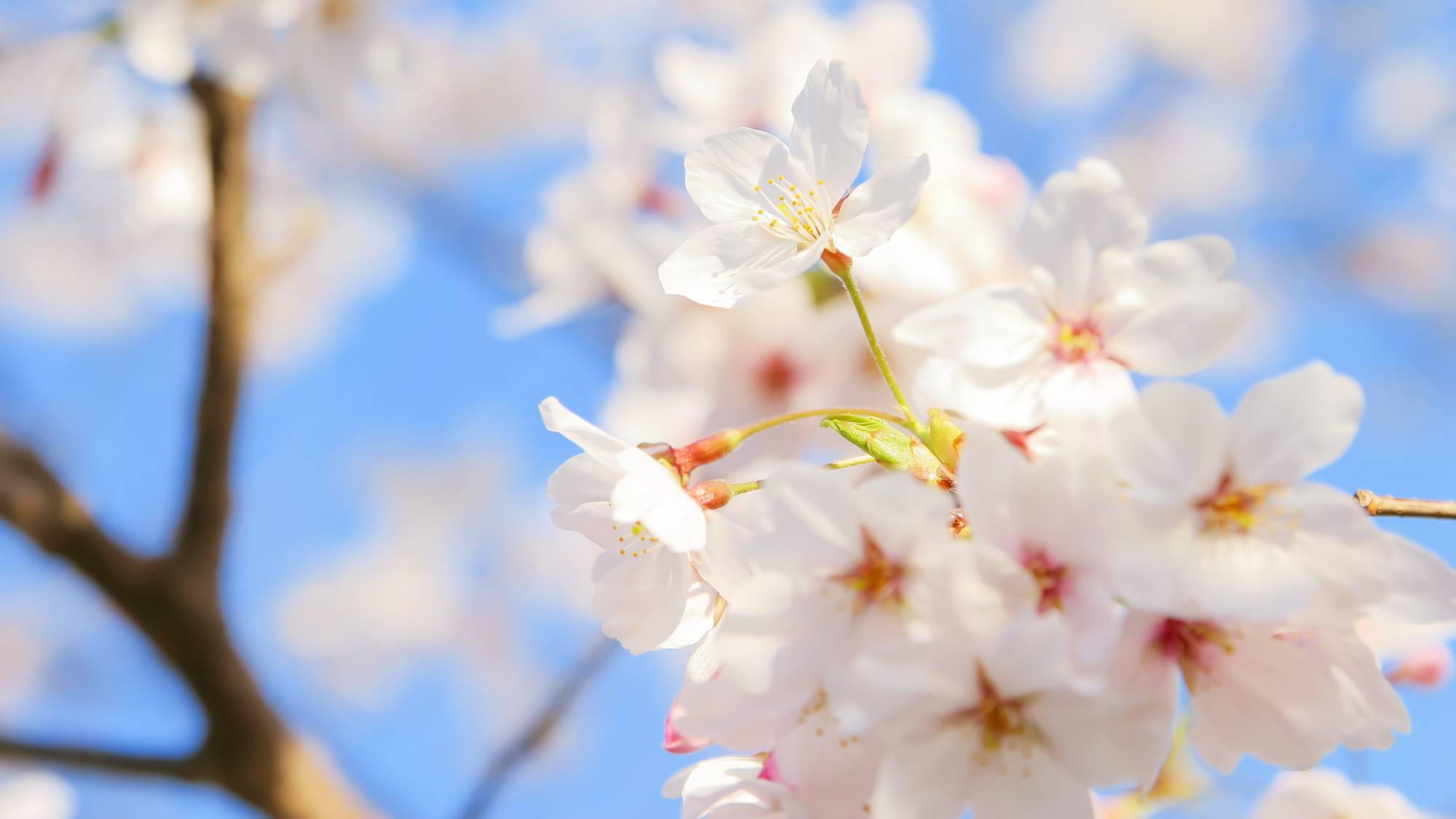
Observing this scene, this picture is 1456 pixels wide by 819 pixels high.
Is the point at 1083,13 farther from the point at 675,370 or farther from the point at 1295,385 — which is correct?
the point at 1295,385

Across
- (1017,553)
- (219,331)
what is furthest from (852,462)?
(219,331)

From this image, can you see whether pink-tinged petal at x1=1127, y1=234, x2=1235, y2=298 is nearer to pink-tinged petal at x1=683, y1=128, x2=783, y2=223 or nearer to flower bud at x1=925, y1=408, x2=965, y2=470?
flower bud at x1=925, y1=408, x2=965, y2=470

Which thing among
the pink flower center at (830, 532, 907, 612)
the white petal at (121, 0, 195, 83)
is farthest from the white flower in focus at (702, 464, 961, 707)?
the white petal at (121, 0, 195, 83)

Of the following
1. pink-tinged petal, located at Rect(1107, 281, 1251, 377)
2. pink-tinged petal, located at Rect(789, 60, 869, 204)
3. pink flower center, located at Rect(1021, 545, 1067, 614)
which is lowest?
pink flower center, located at Rect(1021, 545, 1067, 614)

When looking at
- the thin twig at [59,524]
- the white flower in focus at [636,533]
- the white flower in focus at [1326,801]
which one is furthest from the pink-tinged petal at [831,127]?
the thin twig at [59,524]

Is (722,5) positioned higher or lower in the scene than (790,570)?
lower

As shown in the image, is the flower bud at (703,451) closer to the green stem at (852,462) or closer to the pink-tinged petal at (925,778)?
the green stem at (852,462)

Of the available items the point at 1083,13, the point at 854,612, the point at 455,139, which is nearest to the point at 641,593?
the point at 854,612
